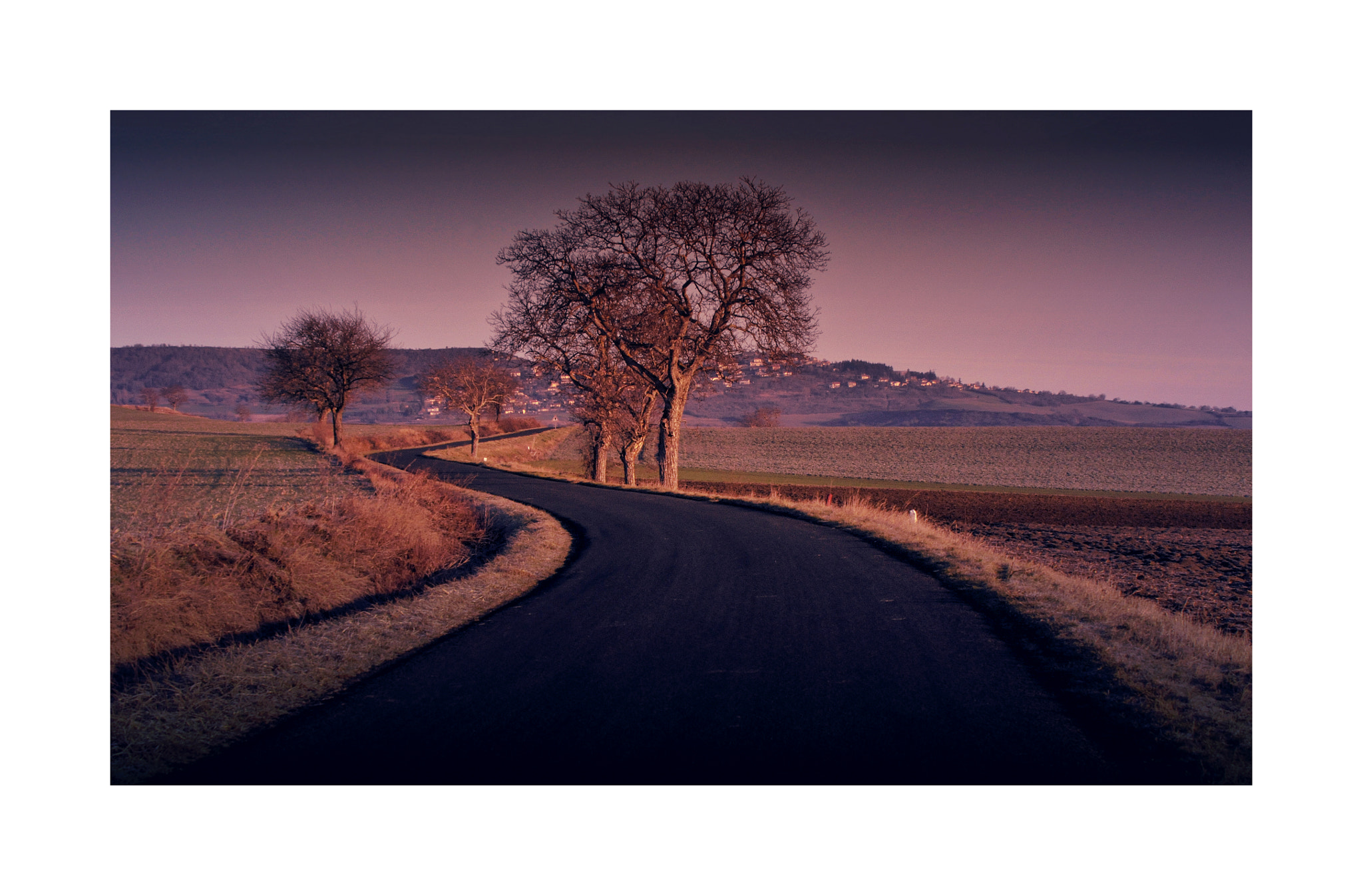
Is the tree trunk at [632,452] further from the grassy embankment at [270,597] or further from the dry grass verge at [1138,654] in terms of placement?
the dry grass verge at [1138,654]

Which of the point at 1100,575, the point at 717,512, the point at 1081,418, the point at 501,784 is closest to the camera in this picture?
the point at 501,784

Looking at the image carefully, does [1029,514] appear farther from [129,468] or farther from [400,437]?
[400,437]

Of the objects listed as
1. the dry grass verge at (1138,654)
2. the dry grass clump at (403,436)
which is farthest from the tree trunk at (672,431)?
the dry grass clump at (403,436)

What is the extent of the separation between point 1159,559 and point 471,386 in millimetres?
47852

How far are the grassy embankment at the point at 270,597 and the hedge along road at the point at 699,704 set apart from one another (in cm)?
52

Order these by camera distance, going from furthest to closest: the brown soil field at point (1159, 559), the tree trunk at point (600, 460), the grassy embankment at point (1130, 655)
→ the tree trunk at point (600, 460) → the brown soil field at point (1159, 559) → the grassy embankment at point (1130, 655)

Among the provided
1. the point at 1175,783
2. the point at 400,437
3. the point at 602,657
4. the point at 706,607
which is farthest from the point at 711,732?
the point at 400,437

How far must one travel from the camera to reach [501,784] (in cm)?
414

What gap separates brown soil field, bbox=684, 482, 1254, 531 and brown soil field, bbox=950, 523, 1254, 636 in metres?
1.80

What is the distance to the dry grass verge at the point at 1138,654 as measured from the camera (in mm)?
4641

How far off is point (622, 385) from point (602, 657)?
25857 mm

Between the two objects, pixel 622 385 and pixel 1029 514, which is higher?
pixel 622 385

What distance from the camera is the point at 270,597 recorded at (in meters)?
8.40

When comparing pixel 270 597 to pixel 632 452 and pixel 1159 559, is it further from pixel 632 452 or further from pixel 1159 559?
pixel 632 452
